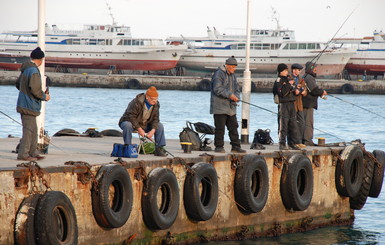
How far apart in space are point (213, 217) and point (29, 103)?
3488mm

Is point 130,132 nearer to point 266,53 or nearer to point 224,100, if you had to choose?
point 224,100

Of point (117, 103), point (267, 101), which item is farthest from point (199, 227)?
point (267, 101)

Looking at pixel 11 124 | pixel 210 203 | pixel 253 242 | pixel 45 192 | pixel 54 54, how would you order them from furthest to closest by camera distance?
pixel 54 54 → pixel 11 124 → pixel 253 242 → pixel 210 203 → pixel 45 192

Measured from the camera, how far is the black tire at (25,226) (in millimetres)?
10156

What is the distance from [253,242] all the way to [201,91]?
75.7 meters

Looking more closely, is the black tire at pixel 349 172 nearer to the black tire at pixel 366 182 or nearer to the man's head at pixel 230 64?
the black tire at pixel 366 182

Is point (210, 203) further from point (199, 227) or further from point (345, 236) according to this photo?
point (345, 236)

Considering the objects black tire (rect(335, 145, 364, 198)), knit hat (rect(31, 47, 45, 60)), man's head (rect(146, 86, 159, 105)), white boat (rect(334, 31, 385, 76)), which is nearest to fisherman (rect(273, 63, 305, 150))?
black tire (rect(335, 145, 364, 198))

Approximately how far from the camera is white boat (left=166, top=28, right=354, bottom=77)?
320 ft

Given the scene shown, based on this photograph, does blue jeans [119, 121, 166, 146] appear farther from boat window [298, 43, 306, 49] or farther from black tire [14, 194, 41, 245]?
boat window [298, 43, 306, 49]

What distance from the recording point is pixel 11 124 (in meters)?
41.3

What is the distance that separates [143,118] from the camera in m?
14.1

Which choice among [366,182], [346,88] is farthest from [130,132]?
[346,88]

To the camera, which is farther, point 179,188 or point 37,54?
point 179,188
